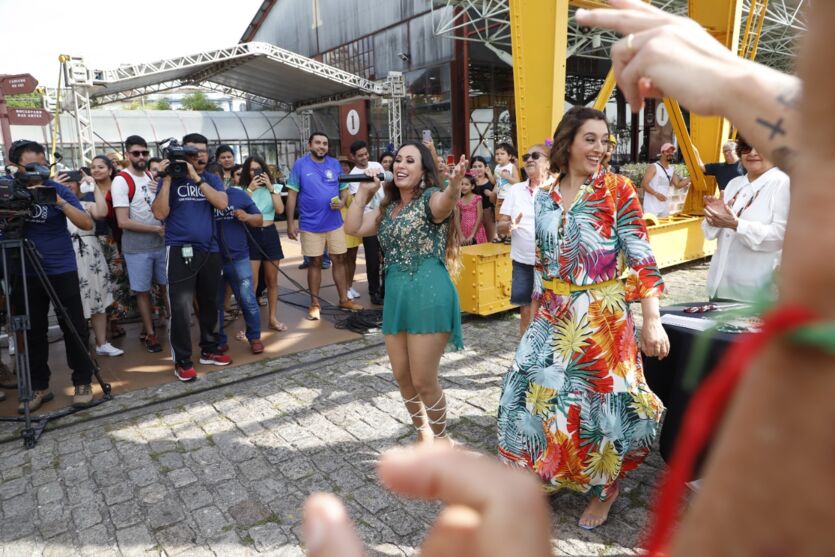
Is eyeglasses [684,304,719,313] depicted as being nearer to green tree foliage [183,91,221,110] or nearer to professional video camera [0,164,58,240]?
professional video camera [0,164,58,240]

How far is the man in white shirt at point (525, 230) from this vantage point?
190 inches

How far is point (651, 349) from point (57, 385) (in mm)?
4917

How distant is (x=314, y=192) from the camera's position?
6621 millimetres

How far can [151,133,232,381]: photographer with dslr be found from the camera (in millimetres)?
4660

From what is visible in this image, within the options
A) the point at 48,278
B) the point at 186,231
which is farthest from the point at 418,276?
the point at 48,278

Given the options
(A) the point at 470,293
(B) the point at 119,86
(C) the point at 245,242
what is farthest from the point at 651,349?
(B) the point at 119,86

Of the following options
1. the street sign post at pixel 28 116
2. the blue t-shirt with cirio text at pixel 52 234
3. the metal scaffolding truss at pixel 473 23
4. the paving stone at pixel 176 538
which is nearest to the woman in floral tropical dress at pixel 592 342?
the paving stone at pixel 176 538

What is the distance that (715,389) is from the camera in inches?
17.5

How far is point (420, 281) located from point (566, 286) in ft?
2.88

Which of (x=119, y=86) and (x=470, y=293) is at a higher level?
(x=119, y=86)

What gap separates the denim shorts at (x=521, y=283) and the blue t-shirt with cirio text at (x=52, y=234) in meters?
3.58

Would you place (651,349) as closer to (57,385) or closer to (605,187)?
(605,187)

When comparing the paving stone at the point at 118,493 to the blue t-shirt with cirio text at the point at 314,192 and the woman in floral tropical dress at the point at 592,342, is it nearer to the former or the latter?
the woman in floral tropical dress at the point at 592,342

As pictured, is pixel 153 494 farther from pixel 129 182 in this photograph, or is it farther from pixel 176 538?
pixel 129 182
